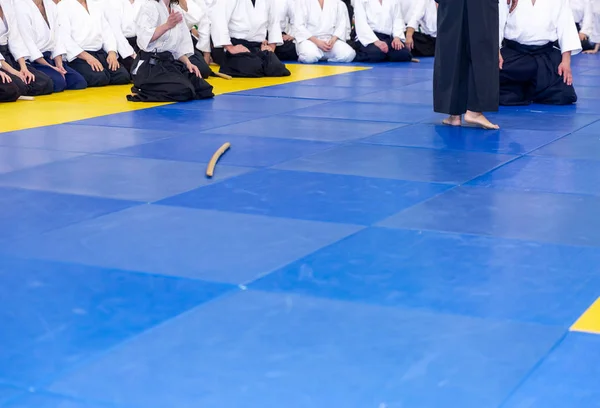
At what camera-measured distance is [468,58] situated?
19.8 ft

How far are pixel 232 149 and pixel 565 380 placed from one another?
134 inches

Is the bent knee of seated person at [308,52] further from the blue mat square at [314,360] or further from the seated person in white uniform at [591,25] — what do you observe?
the blue mat square at [314,360]

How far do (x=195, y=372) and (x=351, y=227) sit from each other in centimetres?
148

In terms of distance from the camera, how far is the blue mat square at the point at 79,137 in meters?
5.53

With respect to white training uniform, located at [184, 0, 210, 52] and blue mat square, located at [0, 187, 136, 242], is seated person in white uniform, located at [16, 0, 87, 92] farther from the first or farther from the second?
blue mat square, located at [0, 187, 136, 242]

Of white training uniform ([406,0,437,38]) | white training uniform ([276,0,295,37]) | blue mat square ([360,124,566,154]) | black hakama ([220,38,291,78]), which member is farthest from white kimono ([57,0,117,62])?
white training uniform ([406,0,437,38])

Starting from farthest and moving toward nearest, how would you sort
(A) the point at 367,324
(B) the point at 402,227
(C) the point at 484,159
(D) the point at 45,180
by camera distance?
(C) the point at 484,159
(D) the point at 45,180
(B) the point at 402,227
(A) the point at 367,324

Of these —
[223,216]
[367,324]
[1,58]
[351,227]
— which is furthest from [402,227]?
[1,58]

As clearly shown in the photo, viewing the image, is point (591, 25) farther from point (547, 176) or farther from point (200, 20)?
point (547, 176)

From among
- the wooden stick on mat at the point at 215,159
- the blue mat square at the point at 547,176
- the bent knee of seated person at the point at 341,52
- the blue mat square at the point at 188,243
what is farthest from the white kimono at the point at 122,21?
the blue mat square at the point at 188,243

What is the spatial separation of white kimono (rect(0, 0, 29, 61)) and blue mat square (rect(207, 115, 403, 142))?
2637mm

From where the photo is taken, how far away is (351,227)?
3.68 metres

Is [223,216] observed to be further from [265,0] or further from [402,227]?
[265,0]

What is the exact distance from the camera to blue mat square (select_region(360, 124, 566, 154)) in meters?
5.45
